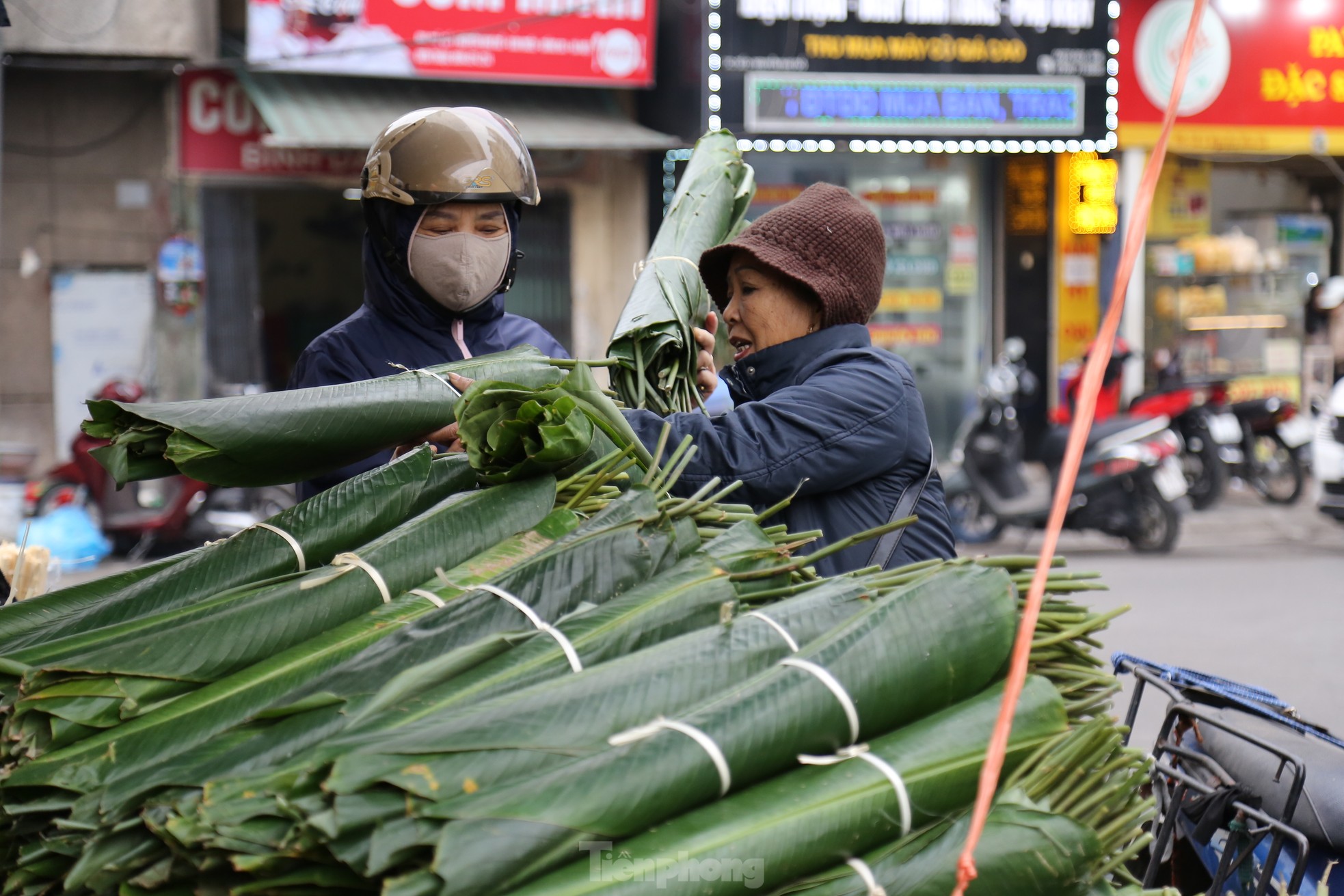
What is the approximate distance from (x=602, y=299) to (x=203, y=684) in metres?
10.1

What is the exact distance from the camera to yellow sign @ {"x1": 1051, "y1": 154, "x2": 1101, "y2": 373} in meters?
12.4

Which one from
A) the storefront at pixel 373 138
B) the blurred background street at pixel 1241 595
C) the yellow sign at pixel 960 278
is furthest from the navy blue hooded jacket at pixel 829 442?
the yellow sign at pixel 960 278

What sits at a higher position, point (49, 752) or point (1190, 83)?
point (1190, 83)

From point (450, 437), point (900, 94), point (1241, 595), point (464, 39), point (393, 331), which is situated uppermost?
point (464, 39)

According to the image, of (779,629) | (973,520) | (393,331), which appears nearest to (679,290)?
(393,331)

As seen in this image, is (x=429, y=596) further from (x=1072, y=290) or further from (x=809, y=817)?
(x=1072, y=290)

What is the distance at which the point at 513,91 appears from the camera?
10719mm

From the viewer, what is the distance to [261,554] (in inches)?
66.9

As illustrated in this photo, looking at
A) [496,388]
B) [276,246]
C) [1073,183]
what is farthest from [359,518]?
[276,246]

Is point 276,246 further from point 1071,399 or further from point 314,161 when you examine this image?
point 1071,399

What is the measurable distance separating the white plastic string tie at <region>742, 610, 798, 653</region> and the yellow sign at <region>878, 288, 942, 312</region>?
1105 centimetres

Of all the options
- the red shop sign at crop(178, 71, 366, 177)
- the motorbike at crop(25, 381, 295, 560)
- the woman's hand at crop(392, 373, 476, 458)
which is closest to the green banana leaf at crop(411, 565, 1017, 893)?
the woman's hand at crop(392, 373, 476, 458)

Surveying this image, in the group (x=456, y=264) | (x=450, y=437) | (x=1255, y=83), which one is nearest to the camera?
(x=450, y=437)

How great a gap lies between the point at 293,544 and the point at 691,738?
2.18 feet
